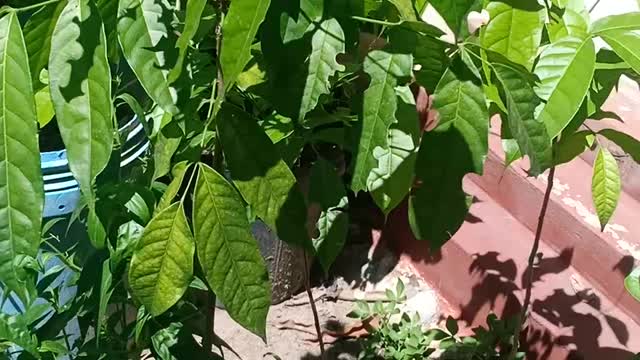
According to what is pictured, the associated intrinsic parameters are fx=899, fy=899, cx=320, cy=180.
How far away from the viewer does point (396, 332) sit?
7.28 feet

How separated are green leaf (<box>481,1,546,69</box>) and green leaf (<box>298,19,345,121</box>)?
20 centimetres

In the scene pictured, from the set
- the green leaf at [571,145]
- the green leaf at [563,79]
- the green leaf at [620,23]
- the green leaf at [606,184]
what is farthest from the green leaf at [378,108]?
the green leaf at [606,184]

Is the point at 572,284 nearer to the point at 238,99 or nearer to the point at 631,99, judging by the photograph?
the point at 631,99

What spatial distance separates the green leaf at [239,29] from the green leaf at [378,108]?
0.61 feet

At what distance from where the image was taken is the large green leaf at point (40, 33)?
852 millimetres

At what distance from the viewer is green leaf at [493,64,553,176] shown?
0.88 meters

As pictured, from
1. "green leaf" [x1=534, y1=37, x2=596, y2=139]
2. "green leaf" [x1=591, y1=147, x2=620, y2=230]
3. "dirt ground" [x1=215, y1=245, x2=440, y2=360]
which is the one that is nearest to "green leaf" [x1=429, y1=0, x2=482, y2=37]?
"green leaf" [x1=534, y1=37, x2=596, y2=139]

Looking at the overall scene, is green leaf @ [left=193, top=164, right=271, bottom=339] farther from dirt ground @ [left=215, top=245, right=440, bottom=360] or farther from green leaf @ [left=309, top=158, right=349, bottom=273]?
dirt ground @ [left=215, top=245, right=440, bottom=360]

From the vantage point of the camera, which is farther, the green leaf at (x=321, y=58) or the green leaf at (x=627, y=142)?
the green leaf at (x=627, y=142)

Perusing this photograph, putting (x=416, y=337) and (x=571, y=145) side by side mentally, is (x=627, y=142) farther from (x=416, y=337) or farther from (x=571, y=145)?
(x=416, y=337)

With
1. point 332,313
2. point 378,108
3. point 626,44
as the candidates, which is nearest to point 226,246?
point 378,108

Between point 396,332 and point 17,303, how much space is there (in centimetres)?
90

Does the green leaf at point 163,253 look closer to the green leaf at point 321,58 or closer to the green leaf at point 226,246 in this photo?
the green leaf at point 226,246

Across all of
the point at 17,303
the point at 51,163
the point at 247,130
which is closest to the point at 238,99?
the point at 247,130
